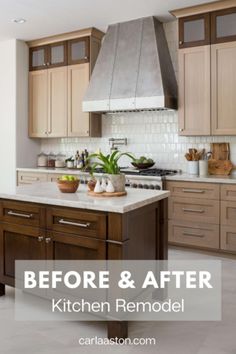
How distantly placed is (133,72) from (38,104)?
1.90 metres

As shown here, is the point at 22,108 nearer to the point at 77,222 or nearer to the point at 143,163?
the point at 143,163

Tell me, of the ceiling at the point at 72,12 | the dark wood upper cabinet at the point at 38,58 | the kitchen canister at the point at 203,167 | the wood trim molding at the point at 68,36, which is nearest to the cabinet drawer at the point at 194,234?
the kitchen canister at the point at 203,167

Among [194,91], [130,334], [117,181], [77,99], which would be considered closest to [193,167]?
[194,91]

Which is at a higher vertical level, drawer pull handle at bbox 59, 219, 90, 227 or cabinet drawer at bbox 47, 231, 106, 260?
drawer pull handle at bbox 59, 219, 90, 227

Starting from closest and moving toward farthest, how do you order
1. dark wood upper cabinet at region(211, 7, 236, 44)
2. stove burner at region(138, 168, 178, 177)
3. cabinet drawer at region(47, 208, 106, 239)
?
cabinet drawer at region(47, 208, 106, 239) → dark wood upper cabinet at region(211, 7, 236, 44) → stove burner at region(138, 168, 178, 177)

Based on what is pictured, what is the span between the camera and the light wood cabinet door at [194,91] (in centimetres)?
450

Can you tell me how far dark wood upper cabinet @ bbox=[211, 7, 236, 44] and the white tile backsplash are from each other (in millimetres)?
678

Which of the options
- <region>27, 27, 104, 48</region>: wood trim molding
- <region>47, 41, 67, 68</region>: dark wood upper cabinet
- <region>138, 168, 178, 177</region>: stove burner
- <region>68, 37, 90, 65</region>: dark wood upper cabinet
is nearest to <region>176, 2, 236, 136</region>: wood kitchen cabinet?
<region>138, 168, 178, 177</region>: stove burner

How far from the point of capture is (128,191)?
296cm

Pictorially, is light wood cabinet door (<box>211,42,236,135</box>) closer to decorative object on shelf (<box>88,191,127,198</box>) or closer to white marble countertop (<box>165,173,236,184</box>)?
white marble countertop (<box>165,173,236,184</box>)

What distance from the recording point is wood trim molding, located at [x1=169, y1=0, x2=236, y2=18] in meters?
4.28

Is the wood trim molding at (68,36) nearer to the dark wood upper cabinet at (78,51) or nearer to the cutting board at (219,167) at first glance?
the dark wood upper cabinet at (78,51)

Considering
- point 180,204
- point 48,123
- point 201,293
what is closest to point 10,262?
point 201,293

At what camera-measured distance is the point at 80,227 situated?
2.50m
